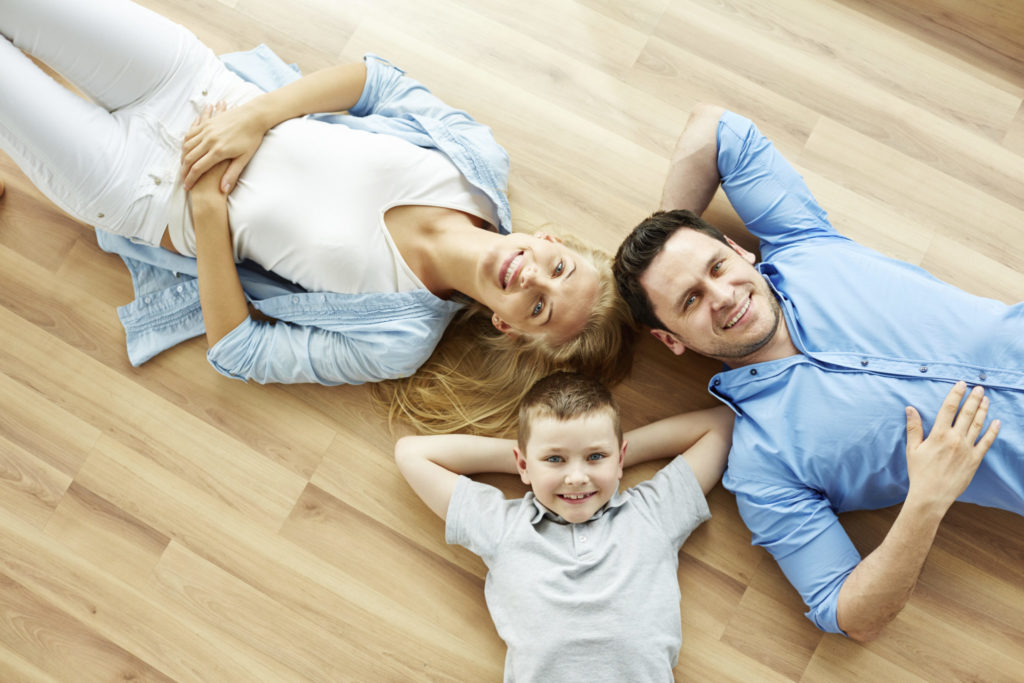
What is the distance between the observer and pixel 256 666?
74.4 inches

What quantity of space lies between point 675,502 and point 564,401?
409 millimetres

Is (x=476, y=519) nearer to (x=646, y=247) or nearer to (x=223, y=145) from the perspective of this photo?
(x=646, y=247)

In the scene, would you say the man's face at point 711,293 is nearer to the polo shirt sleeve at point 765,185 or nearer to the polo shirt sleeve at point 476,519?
the polo shirt sleeve at point 765,185

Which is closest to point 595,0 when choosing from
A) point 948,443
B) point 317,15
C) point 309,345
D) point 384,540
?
point 317,15

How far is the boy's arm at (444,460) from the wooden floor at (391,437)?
11cm

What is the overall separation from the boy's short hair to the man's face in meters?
0.27

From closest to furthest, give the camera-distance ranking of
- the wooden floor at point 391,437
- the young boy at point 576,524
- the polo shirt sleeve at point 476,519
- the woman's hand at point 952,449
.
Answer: the woman's hand at point 952,449 → the young boy at point 576,524 → the polo shirt sleeve at point 476,519 → the wooden floor at point 391,437

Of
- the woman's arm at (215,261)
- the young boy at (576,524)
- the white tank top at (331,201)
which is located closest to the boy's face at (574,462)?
the young boy at (576,524)

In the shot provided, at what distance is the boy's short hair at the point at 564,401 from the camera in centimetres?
172

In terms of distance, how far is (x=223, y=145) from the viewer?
1.79 metres

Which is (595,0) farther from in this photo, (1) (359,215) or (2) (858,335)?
(2) (858,335)

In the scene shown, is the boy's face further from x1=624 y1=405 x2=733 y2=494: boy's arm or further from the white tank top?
the white tank top

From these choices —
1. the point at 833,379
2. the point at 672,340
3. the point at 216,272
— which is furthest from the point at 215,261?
the point at 833,379

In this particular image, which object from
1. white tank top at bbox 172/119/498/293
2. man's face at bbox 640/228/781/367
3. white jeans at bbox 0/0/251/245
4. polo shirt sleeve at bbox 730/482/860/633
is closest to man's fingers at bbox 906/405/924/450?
polo shirt sleeve at bbox 730/482/860/633
